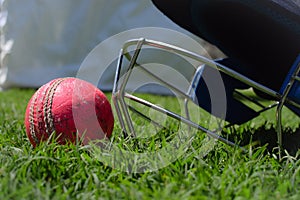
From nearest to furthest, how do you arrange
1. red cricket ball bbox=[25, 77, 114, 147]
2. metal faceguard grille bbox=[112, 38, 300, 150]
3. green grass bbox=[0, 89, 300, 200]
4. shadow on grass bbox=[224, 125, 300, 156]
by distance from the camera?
green grass bbox=[0, 89, 300, 200]
metal faceguard grille bbox=[112, 38, 300, 150]
red cricket ball bbox=[25, 77, 114, 147]
shadow on grass bbox=[224, 125, 300, 156]

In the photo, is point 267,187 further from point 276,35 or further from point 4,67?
point 4,67

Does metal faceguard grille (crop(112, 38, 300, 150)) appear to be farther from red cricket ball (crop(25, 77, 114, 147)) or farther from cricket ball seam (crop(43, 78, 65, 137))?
cricket ball seam (crop(43, 78, 65, 137))

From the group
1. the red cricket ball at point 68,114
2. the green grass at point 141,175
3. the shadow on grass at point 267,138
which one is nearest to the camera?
the green grass at point 141,175

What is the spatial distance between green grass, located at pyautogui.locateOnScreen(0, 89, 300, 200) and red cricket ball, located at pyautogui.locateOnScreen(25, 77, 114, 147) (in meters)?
0.05

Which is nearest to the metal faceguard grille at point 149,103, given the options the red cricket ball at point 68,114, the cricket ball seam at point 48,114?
the red cricket ball at point 68,114

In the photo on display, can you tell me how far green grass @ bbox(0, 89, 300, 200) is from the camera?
120 centimetres

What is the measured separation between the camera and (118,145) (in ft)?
5.21

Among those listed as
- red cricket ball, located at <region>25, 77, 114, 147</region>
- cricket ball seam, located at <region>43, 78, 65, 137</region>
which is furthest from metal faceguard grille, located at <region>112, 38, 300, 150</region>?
cricket ball seam, located at <region>43, 78, 65, 137</region>

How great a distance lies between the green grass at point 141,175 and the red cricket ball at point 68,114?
52 millimetres

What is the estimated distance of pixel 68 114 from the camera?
160 cm

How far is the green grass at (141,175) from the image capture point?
3.92ft

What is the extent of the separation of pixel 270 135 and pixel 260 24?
609mm

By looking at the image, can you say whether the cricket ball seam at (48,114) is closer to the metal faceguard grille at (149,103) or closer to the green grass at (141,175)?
the green grass at (141,175)

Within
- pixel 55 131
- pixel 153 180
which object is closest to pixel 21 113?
pixel 55 131
